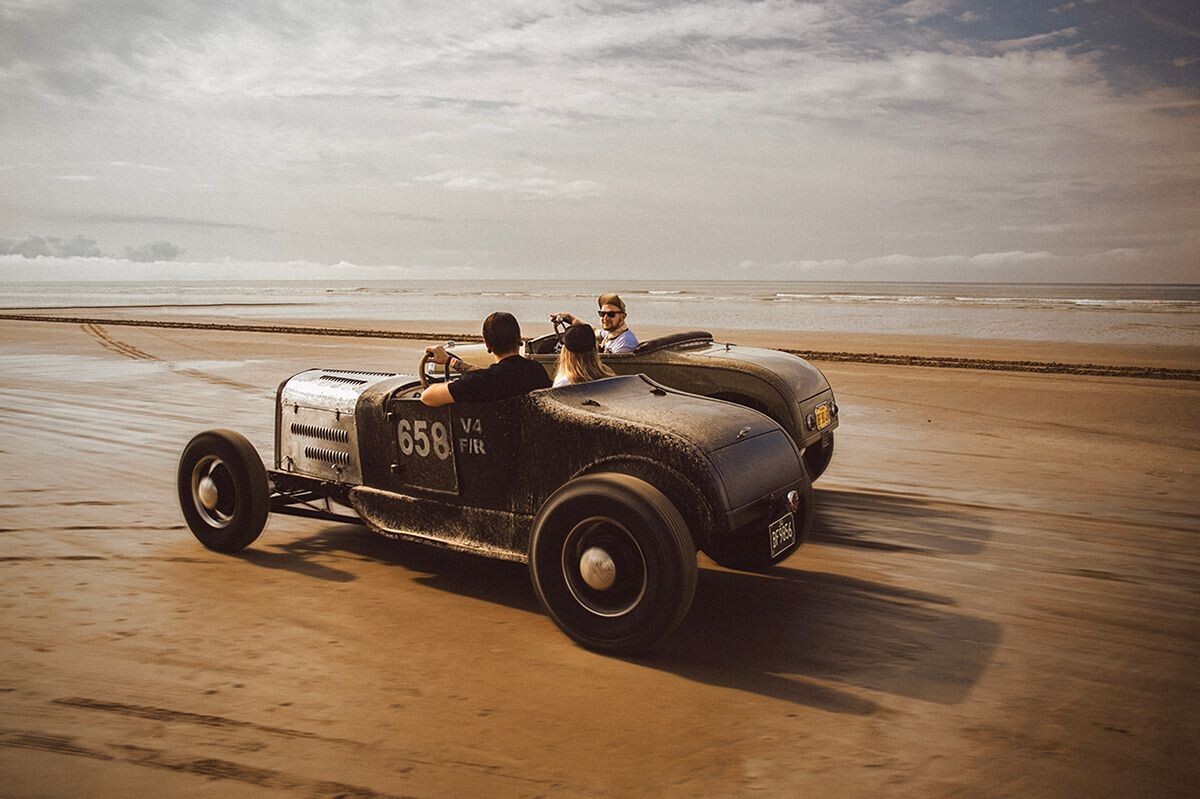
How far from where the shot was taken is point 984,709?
3.48m

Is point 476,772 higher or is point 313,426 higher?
point 313,426

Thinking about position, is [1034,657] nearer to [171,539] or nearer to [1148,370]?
[171,539]

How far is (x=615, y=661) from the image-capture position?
393cm

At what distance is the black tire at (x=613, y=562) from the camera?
12.1 feet

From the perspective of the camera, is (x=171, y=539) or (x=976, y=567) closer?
(x=976, y=567)

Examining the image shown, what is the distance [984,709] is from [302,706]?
2.68m

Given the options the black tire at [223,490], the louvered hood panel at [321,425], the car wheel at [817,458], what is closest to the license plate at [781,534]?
the louvered hood panel at [321,425]

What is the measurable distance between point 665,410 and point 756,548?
1124 millimetres

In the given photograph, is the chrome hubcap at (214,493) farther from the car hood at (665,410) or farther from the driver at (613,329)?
the driver at (613,329)

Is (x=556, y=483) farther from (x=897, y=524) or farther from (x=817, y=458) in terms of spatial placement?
(x=817, y=458)

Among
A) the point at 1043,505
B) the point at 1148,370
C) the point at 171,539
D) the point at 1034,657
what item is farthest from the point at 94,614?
the point at 1148,370

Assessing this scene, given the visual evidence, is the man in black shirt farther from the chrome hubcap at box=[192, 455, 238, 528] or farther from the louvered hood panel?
the chrome hubcap at box=[192, 455, 238, 528]

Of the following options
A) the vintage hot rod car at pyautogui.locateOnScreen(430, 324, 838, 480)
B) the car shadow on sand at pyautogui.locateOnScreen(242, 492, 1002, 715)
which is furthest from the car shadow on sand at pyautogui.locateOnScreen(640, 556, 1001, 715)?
the vintage hot rod car at pyautogui.locateOnScreen(430, 324, 838, 480)

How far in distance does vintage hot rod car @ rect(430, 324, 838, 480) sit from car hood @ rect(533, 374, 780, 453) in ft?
6.38
